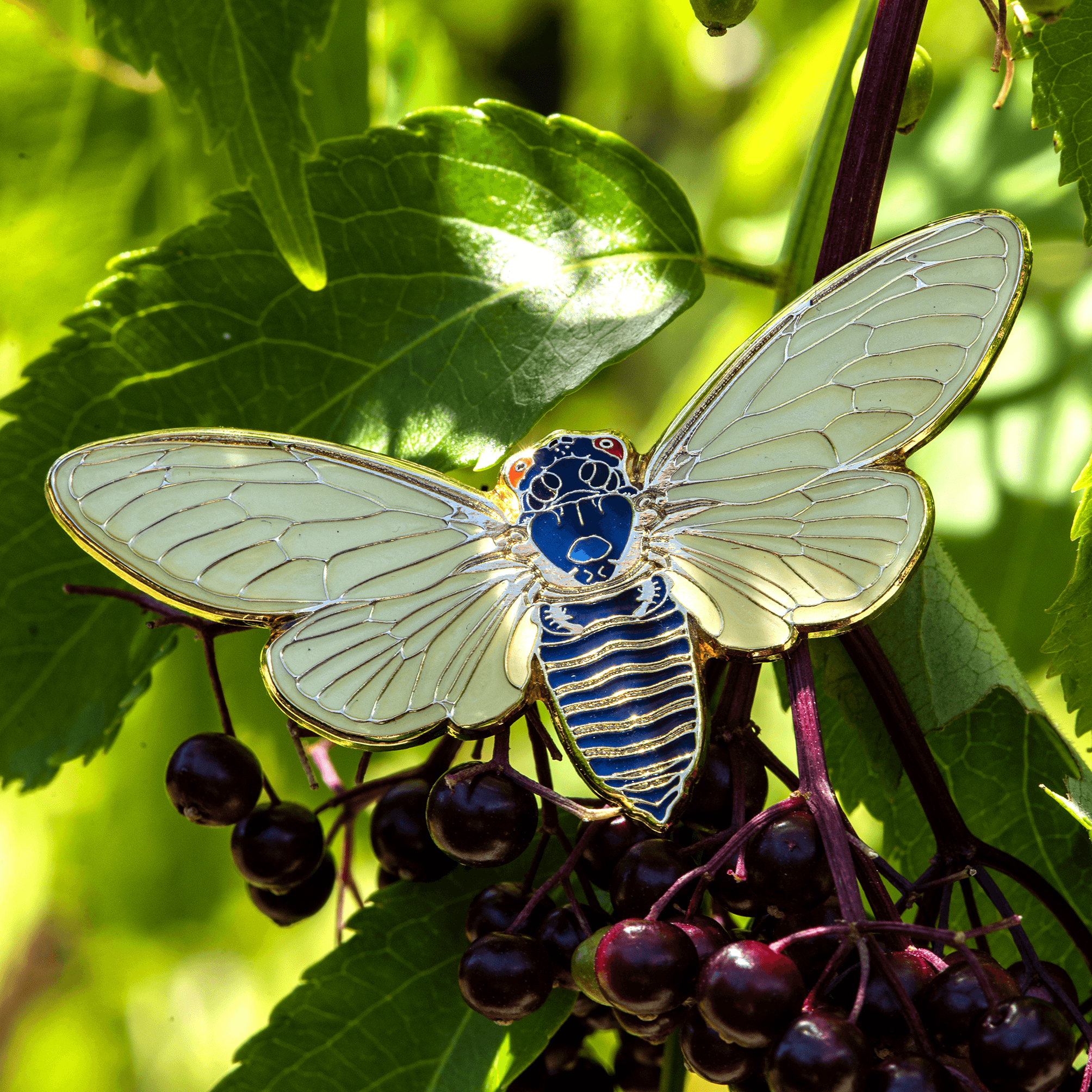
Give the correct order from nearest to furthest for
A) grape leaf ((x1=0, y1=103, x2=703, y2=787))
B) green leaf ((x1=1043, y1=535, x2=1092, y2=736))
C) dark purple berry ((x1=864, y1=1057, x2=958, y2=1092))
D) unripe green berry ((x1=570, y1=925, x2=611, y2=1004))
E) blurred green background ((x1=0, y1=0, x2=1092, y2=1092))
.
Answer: dark purple berry ((x1=864, y1=1057, x2=958, y2=1092)) → unripe green berry ((x1=570, y1=925, x2=611, y2=1004)) → green leaf ((x1=1043, y1=535, x2=1092, y2=736)) → grape leaf ((x1=0, y1=103, x2=703, y2=787)) → blurred green background ((x1=0, y1=0, x2=1092, y2=1092))

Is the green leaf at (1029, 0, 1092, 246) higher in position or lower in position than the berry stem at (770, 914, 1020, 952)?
higher

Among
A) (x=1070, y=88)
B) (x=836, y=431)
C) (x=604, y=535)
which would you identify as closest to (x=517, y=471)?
(x=604, y=535)

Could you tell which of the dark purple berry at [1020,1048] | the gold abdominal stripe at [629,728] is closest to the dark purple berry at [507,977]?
the gold abdominal stripe at [629,728]

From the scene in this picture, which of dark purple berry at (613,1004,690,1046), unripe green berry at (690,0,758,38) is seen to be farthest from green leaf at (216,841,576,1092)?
unripe green berry at (690,0,758,38)

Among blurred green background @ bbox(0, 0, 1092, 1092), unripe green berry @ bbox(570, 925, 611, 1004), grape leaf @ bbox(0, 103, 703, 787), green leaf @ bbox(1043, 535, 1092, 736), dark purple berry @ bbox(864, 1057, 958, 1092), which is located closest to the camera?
dark purple berry @ bbox(864, 1057, 958, 1092)

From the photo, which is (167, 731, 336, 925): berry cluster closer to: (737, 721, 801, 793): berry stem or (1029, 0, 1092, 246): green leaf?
(737, 721, 801, 793): berry stem

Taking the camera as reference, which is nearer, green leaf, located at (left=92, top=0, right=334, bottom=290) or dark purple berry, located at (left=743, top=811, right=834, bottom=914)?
dark purple berry, located at (left=743, top=811, right=834, bottom=914)

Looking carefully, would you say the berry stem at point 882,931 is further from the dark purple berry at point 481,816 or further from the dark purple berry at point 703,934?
the dark purple berry at point 481,816
